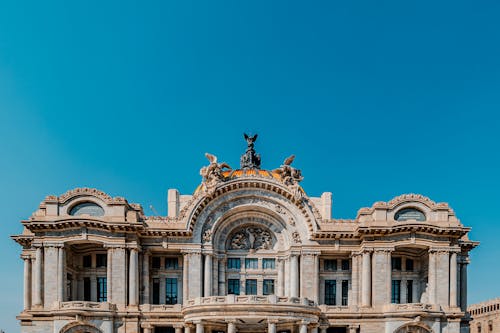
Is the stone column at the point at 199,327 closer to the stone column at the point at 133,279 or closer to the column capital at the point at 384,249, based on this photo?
the stone column at the point at 133,279

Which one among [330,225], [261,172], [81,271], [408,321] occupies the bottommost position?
[408,321]

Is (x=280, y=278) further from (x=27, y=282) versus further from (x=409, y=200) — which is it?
(x=27, y=282)

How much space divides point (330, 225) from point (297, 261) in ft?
16.6

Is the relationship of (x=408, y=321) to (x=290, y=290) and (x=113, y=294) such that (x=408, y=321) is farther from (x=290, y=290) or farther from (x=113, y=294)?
(x=113, y=294)

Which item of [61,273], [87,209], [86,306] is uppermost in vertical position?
[87,209]

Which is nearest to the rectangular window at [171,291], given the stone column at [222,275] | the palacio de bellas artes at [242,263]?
the palacio de bellas artes at [242,263]

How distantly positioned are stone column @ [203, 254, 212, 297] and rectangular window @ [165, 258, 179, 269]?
360cm

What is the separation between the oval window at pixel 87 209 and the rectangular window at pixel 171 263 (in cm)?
874

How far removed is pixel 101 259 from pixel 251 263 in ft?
51.6

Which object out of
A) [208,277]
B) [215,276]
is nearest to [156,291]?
[208,277]

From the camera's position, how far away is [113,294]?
192 feet

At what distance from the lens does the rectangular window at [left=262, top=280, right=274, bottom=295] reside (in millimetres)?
63938

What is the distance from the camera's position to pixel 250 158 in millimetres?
68750

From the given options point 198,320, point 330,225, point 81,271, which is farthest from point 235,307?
point 81,271
